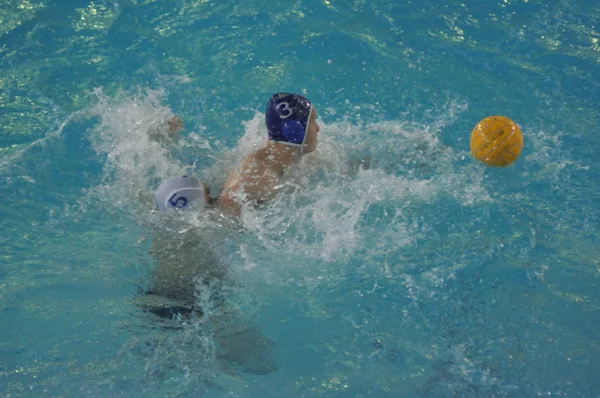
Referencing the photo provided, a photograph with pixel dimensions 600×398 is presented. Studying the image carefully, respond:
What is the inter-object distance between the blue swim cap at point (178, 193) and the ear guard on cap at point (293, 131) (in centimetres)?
72

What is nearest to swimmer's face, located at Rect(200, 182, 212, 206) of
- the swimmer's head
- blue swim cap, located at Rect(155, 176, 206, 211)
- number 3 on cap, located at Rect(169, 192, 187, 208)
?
blue swim cap, located at Rect(155, 176, 206, 211)

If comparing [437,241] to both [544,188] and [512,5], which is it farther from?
[512,5]

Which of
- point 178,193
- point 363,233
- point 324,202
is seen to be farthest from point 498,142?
point 178,193

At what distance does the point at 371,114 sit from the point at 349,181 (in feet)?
3.31

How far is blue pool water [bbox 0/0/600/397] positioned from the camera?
387 centimetres

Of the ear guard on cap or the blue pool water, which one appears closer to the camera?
the blue pool water

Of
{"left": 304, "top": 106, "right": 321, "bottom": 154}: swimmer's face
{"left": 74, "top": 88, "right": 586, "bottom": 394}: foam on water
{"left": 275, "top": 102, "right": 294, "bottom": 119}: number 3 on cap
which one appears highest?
{"left": 275, "top": 102, "right": 294, "bottom": 119}: number 3 on cap

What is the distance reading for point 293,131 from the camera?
4.47 meters

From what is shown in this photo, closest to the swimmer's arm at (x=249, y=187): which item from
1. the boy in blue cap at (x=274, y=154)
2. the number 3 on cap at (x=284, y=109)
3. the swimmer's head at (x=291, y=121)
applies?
the boy in blue cap at (x=274, y=154)

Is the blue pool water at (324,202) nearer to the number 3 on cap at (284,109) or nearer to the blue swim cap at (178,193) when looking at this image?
the blue swim cap at (178,193)

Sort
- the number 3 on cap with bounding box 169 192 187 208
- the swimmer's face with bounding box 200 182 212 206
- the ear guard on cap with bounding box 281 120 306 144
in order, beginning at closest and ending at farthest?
1. the number 3 on cap with bounding box 169 192 187 208
2. the swimmer's face with bounding box 200 182 212 206
3. the ear guard on cap with bounding box 281 120 306 144

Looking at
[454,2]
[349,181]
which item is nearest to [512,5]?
[454,2]

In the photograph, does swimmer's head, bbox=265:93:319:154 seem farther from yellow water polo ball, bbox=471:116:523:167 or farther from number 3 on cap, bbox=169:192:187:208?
yellow water polo ball, bbox=471:116:523:167

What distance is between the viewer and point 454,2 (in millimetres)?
6902
